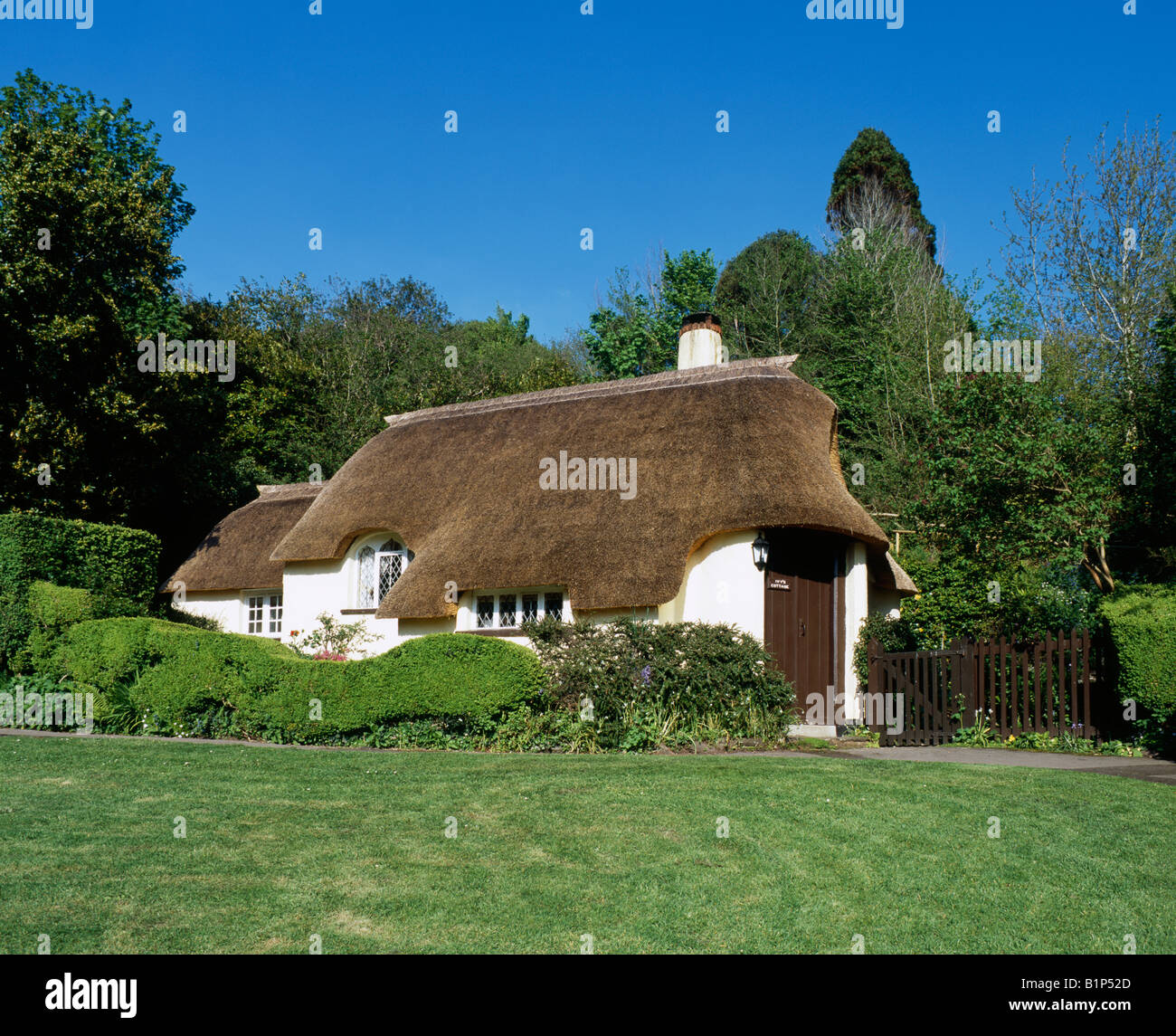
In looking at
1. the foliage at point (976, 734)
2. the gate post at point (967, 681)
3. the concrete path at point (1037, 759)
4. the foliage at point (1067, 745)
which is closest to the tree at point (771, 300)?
the gate post at point (967, 681)

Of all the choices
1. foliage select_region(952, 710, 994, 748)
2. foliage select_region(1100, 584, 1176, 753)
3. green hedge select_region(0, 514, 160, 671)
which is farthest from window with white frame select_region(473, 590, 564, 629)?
foliage select_region(1100, 584, 1176, 753)

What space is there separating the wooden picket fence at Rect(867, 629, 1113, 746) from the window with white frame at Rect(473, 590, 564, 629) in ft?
17.3

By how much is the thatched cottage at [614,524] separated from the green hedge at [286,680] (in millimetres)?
2628

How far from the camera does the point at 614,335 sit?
124 feet

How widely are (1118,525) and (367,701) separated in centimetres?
1219

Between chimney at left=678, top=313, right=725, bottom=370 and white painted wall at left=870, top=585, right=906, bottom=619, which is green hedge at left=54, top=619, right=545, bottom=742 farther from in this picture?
chimney at left=678, top=313, right=725, bottom=370

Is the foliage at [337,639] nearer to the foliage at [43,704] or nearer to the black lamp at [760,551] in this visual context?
the foliage at [43,704]

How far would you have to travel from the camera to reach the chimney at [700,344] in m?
21.0

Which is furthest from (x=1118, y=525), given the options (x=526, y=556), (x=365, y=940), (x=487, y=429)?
(x=365, y=940)

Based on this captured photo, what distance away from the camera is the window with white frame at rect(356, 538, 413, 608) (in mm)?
19906

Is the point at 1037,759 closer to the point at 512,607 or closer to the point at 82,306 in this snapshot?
the point at 512,607

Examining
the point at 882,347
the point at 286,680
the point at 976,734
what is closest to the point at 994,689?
the point at 976,734

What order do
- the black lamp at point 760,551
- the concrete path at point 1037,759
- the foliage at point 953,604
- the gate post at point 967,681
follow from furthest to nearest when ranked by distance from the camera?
the foliage at point 953,604, the black lamp at point 760,551, the gate post at point 967,681, the concrete path at point 1037,759

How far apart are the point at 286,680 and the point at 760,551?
705cm
